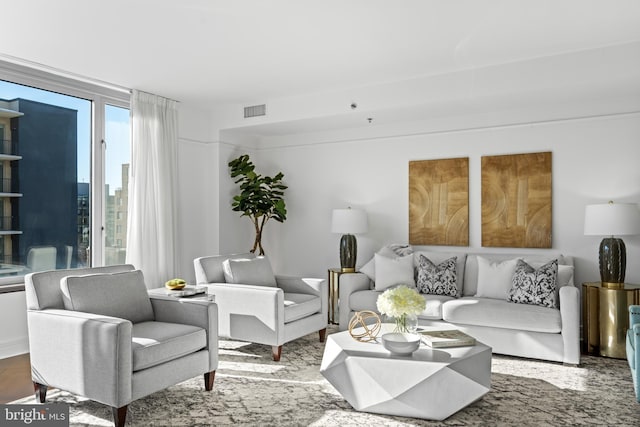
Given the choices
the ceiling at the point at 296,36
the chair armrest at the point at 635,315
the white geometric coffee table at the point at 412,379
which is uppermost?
the ceiling at the point at 296,36

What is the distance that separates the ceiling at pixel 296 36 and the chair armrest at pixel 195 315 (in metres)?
2.01

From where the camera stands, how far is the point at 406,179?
597 centimetres

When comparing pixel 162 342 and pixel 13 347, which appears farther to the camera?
pixel 13 347

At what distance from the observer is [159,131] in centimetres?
572

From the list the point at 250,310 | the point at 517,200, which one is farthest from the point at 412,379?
the point at 517,200

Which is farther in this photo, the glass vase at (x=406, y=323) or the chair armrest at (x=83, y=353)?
the glass vase at (x=406, y=323)

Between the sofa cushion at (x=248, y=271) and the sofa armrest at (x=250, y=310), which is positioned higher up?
the sofa cushion at (x=248, y=271)

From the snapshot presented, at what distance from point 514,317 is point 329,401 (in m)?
1.88

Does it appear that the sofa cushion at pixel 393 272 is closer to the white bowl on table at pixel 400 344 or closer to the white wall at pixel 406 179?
the white wall at pixel 406 179

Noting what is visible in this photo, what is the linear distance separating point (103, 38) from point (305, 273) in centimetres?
381

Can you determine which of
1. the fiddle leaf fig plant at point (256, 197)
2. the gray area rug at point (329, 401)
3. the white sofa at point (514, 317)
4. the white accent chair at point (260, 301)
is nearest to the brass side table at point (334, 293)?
the white sofa at point (514, 317)

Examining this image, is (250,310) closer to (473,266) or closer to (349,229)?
(349,229)

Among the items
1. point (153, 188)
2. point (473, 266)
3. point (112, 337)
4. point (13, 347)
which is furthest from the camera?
point (153, 188)

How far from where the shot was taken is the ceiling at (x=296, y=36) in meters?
3.39
